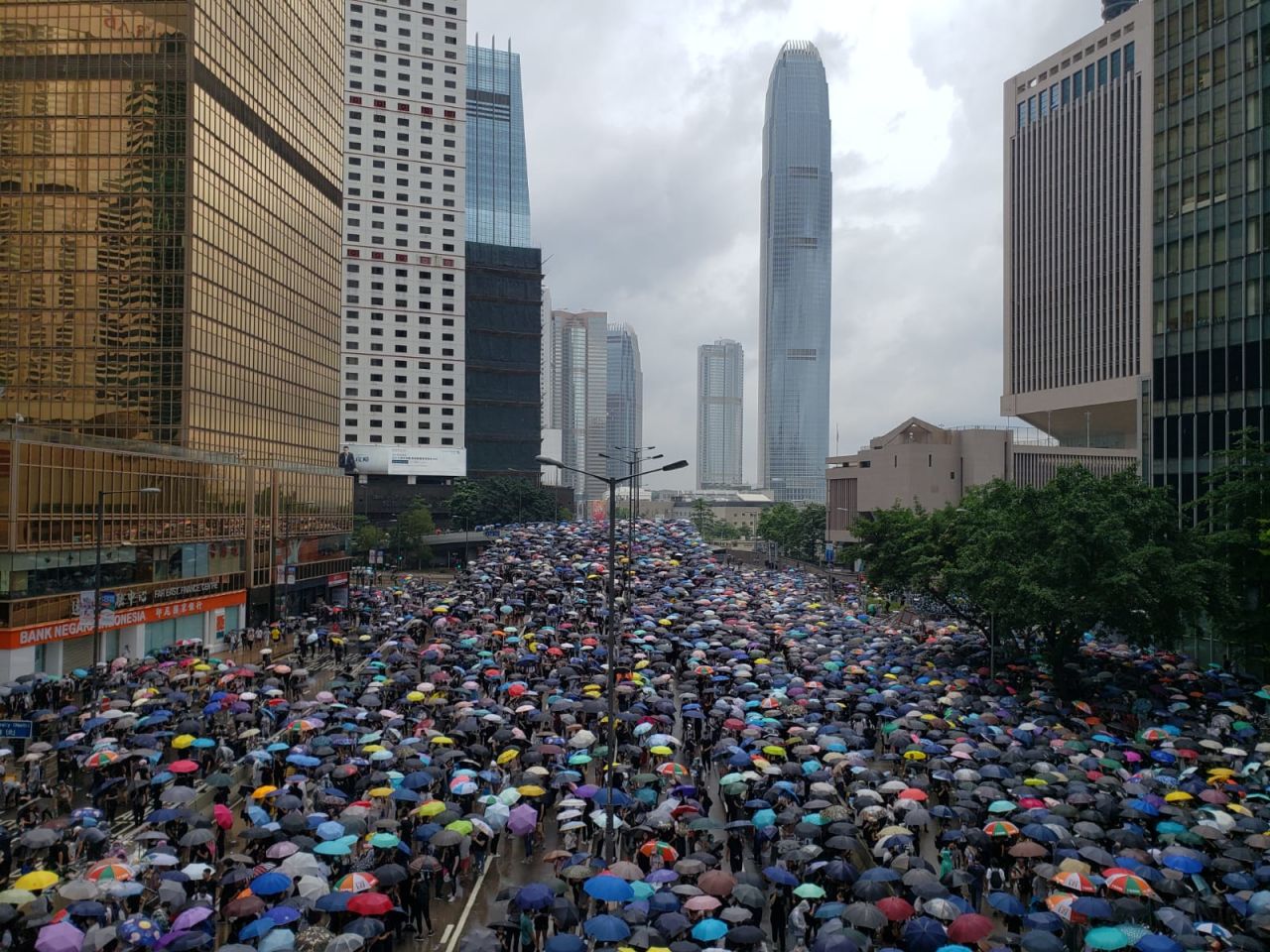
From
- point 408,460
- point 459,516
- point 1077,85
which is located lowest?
point 459,516

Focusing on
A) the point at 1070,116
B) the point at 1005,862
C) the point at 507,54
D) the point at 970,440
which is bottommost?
the point at 1005,862

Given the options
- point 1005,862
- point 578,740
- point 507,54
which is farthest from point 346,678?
point 507,54

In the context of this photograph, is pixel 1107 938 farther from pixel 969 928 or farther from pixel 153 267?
pixel 153 267

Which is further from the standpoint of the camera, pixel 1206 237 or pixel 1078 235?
pixel 1078 235

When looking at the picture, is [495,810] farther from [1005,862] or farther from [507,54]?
[507,54]

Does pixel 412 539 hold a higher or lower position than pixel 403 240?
lower

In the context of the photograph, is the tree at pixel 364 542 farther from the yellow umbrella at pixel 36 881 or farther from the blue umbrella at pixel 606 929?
the blue umbrella at pixel 606 929

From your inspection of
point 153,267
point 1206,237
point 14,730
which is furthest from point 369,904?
point 153,267
